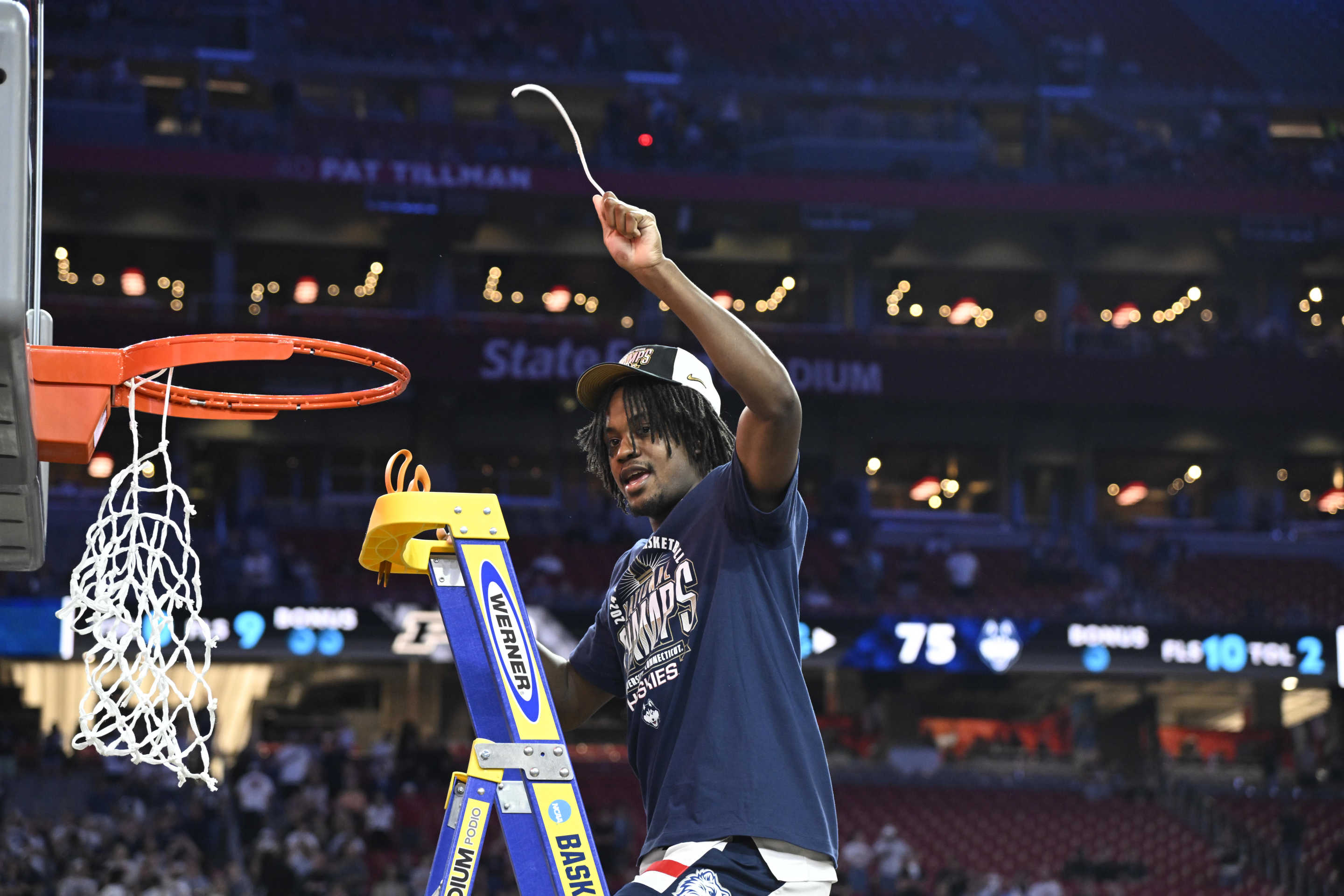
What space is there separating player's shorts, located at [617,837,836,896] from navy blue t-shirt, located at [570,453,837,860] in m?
0.03

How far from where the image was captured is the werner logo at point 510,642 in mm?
2945

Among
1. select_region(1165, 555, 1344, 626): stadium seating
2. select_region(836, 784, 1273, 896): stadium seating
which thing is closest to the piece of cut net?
select_region(836, 784, 1273, 896): stadium seating

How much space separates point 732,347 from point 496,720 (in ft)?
2.76

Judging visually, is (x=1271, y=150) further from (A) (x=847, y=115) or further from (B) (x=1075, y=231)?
(A) (x=847, y=115)

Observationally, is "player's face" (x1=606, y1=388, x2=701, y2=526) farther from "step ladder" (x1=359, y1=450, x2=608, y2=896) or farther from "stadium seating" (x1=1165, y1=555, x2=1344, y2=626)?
"stadium seating" (x1=1165, y1=555, x2=1344, y2=626)

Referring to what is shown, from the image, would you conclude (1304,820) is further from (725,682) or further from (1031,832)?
(725,682)

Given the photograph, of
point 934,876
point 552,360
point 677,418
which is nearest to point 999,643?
point 934,876

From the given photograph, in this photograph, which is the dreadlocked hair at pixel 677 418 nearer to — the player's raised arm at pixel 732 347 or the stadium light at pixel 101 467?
the player's raised arm at pixel 732 347

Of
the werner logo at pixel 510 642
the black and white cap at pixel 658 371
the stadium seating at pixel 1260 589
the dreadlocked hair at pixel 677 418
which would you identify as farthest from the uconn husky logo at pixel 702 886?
the stadium seating at pixel 1260 589

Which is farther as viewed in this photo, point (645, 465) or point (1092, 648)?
point (1092, 648)

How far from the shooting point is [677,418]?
10.9ft

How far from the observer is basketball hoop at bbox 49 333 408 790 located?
11.5 feet

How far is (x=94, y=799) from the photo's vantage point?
56.1 ft

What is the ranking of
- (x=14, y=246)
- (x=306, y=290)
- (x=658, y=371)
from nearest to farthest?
(x=14, y=246), (x=658, y=371), (x=306, y=290)
